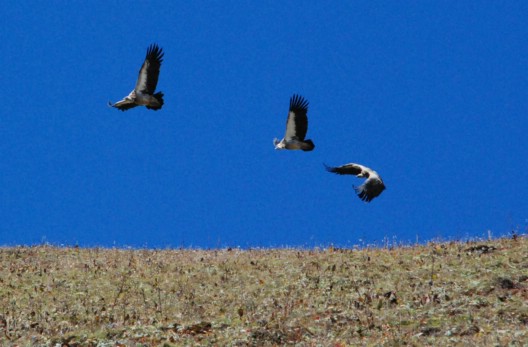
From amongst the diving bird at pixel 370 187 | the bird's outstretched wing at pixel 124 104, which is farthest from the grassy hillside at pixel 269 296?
the bird's outstretched wing at pixel 124 104

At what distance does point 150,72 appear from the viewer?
84.8 feet

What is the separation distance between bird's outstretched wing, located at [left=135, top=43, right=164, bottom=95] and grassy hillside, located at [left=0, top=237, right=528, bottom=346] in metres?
4.75

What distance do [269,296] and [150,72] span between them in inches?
336

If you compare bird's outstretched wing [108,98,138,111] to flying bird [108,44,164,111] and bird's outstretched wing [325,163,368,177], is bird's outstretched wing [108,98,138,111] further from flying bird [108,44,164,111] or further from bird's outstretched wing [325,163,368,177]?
bird's outstretched wing [325,163,368,177]

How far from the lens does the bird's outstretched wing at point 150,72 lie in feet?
83.5

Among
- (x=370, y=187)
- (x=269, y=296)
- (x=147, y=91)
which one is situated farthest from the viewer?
(x=147, y=91)

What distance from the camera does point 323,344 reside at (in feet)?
50.2

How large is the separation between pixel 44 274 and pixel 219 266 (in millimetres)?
4499

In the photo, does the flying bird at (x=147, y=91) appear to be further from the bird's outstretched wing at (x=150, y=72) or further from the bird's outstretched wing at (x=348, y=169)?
the bird's outstretched wing at (x=348, y=169)

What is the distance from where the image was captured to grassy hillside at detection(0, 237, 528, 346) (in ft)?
52.9

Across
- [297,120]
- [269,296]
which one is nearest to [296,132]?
[297,120]

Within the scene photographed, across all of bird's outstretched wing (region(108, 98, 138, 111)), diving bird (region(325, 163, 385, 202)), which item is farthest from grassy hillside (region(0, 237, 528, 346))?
bird's outstretched wing (region(108, 98, 138, 111))

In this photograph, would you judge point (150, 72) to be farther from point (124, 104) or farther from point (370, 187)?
point (370, 187)

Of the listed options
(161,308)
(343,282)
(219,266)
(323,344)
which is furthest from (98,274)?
(323,344)
